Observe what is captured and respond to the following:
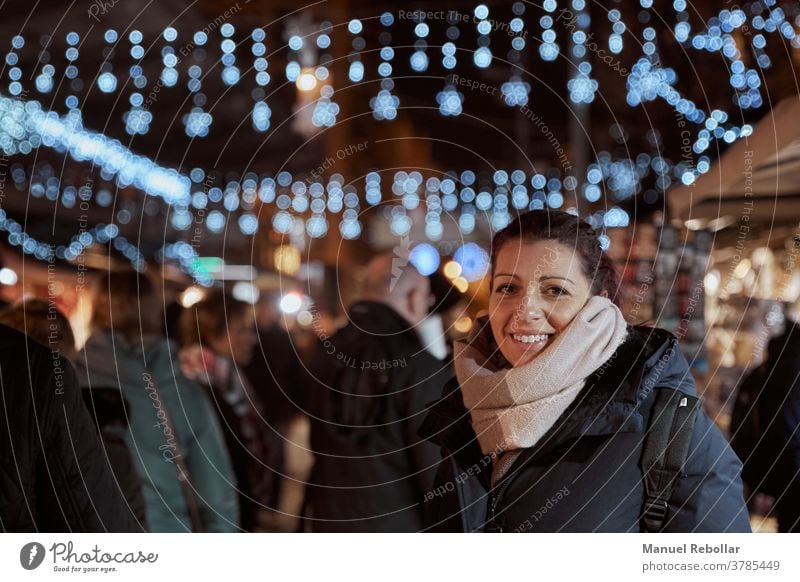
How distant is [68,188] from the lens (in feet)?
17.3

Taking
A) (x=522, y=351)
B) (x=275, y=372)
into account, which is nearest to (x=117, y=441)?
Result: (x=522, y=351)

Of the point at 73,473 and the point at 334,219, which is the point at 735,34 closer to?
the point at 334,219

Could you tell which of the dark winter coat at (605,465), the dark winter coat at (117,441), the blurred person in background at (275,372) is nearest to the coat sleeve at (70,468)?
the dark winter coat at (117,441)

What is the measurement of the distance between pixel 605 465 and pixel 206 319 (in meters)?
2.23

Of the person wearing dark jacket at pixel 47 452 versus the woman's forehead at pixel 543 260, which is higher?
the woman's forehead at pixel 543 260

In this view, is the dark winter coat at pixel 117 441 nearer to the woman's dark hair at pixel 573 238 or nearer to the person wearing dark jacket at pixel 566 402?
the person wearing dark jacket at pixel 566 402

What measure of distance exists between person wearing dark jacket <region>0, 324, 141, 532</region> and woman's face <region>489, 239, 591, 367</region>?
1.07 metres

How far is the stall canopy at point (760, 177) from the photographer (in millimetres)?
2262

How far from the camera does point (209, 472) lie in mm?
2662

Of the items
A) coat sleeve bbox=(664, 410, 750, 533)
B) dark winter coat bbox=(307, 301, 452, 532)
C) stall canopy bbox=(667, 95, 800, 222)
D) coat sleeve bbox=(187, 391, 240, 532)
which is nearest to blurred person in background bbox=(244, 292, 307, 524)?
coat sleeve bbox=(187, 391, 240, 532)

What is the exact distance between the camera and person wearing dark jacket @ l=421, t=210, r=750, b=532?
1.67 meters

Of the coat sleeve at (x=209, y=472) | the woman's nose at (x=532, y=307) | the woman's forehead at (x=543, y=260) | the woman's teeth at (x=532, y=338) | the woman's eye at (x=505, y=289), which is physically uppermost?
the woman's forehead at (x=543, y=260)

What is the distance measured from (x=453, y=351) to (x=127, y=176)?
1.83 meters

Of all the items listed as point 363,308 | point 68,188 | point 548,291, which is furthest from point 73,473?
point 68,188
